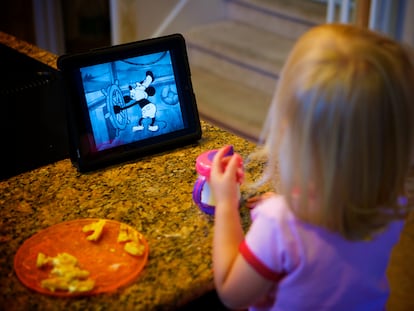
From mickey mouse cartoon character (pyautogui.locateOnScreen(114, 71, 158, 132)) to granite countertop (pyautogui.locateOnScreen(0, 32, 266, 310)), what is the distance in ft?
0.31

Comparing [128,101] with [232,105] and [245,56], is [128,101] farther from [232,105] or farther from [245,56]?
[245,56]

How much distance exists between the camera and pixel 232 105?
3586 mm

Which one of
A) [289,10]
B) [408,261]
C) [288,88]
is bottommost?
[408,261]

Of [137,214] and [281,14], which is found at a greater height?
[137,214]

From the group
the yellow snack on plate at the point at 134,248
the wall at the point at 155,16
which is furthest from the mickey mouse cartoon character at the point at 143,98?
the wall at the point at 155,16

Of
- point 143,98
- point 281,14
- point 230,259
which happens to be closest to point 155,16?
point 281,14

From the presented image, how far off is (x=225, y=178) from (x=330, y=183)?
223 mm

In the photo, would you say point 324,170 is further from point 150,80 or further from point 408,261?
point 408,261

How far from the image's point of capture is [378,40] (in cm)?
85

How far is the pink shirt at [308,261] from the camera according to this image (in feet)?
2.92

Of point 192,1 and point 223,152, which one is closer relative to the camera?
point 223,152

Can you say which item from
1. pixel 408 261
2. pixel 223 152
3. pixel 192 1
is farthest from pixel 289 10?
pixel 223 152

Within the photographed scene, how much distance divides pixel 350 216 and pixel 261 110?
2687mm

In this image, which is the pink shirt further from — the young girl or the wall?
the wall
